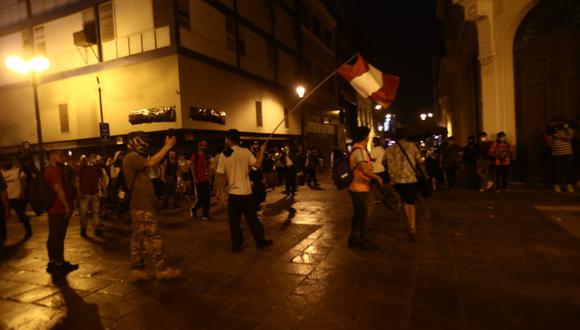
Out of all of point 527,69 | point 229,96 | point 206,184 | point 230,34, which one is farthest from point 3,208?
point 230,34

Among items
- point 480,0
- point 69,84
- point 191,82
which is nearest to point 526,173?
point 480,0

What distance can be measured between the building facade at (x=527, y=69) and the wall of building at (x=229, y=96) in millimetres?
10462

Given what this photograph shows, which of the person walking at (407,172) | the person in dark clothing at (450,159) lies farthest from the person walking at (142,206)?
the person in dark clothing at (450,159)

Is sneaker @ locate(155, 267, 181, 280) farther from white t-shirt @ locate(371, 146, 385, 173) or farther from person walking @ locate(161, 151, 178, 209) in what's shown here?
person walking @ locate(161, 151, 178, 209)

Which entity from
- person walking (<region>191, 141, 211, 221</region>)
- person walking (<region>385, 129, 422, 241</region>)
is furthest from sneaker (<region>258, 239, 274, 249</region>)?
person walking (<region>191, 141, 211, 221</region>)

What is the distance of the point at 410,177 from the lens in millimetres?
5668

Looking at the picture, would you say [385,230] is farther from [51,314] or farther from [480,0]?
[480,0]

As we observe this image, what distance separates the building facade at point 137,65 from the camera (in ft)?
50.0

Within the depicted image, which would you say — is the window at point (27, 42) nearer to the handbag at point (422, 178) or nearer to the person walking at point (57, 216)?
the person walking at point (57, 216)

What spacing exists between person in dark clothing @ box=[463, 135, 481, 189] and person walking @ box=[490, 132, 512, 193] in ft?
2.21

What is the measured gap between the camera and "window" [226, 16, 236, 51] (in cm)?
1838

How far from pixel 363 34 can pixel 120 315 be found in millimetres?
47060

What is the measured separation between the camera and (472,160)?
35.5ft

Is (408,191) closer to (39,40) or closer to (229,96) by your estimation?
(229,96)
